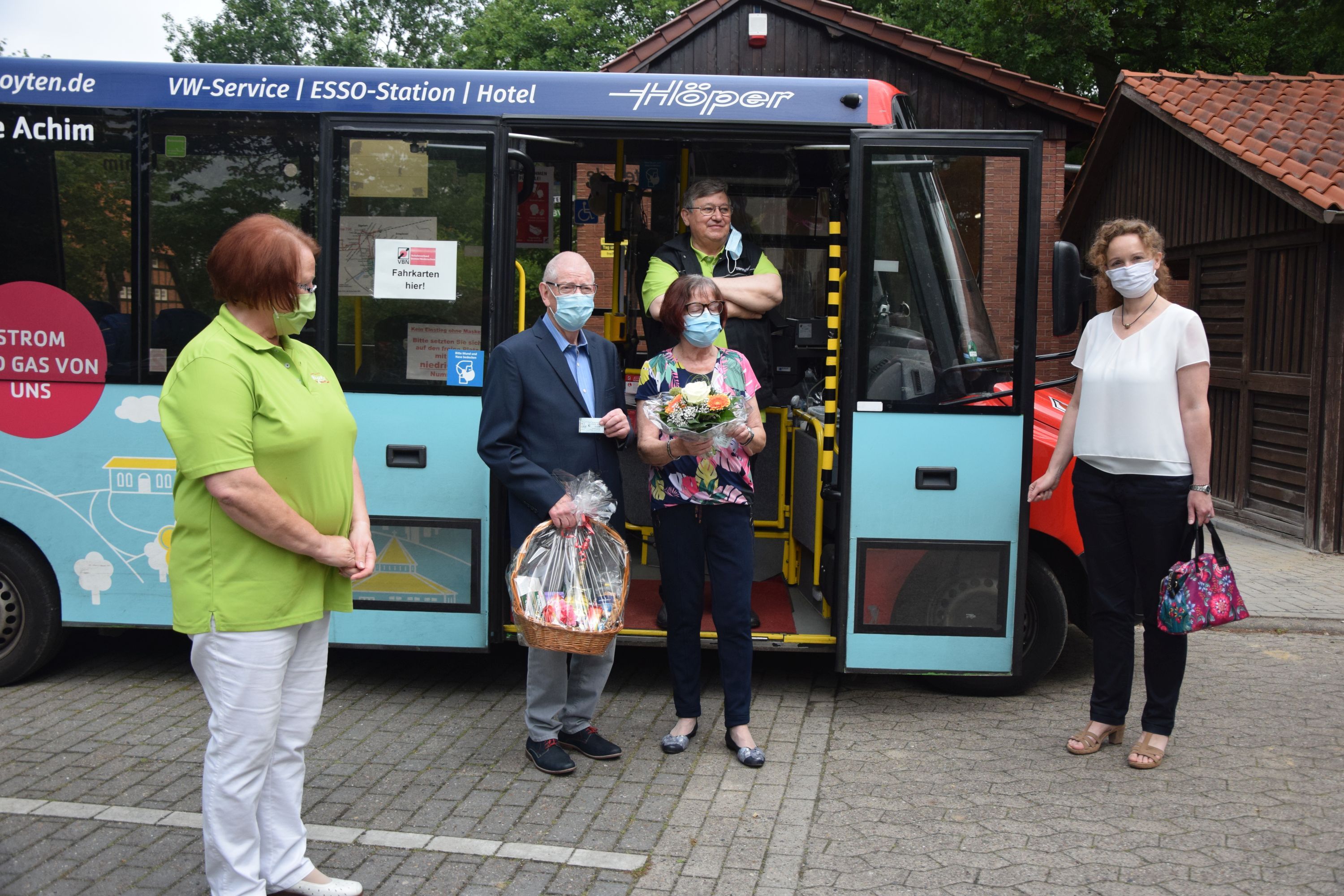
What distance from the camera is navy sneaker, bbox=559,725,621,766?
4652 millimetres

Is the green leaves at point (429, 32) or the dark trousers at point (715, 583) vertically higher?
the green leaves at point (429, 32)

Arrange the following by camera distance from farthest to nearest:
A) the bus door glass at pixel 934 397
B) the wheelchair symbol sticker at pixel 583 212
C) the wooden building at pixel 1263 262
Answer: the wooden building at pixel 1263 262, the wheelchair symbol sticker at pixel 583 212, the bus door glass at pixel 934 397

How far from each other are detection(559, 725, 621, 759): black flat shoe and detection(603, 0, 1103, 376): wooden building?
15.1 meters

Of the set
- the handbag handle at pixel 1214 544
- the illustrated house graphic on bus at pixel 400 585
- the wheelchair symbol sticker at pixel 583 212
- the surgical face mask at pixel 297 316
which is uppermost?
the wheelchair symbol sticker at pixel 583 212

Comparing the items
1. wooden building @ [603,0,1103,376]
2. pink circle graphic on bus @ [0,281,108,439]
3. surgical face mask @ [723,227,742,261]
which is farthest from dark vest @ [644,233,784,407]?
wooden building @ [603,0,1103,376]

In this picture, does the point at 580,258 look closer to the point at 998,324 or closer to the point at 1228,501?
the point at 998,324

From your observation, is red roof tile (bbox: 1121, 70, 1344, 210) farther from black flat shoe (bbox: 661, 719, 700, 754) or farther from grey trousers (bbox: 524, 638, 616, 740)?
grey trousers (bbox: 524, 638, 616, 740)

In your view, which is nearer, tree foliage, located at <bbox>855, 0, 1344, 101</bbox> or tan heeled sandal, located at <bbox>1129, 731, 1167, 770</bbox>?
tan heeled sandal, located at <bbox>1129, 731, 1167, 770</bbox>

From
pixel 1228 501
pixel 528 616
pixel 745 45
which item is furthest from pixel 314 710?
pixel 745 45

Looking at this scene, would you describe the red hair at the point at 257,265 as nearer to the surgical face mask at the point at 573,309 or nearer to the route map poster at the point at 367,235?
the surgical face mask at the point at 573,309

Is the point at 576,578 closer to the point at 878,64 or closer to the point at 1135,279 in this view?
the point at 1135,279

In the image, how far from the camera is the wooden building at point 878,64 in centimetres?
1845

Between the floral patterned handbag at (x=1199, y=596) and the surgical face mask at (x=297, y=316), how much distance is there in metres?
3.34

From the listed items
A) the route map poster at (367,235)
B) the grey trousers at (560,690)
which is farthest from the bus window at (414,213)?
the grey trousers at (560,690)
